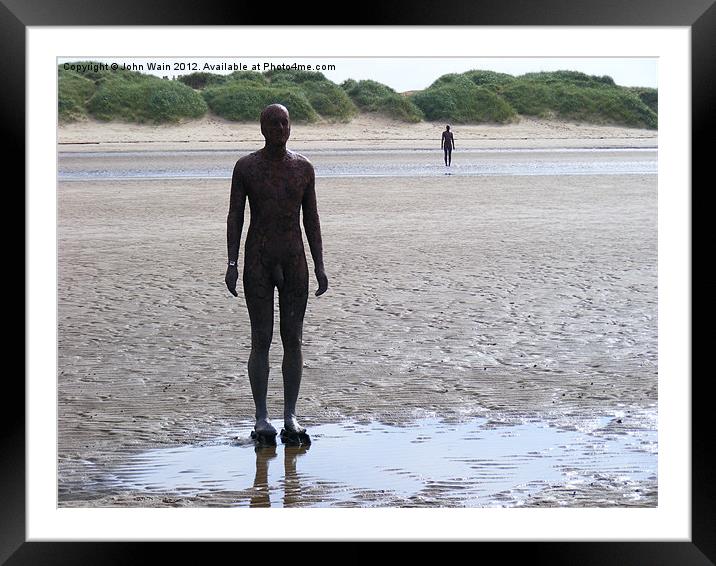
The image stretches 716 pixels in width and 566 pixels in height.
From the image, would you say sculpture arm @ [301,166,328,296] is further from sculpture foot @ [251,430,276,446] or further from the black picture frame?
the black picture frame

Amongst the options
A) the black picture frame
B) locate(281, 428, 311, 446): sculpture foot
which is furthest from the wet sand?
the black picture frame

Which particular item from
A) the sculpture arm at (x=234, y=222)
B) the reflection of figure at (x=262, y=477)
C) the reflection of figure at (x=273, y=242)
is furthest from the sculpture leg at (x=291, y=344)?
the sculpture arm at (x=234, y=222)

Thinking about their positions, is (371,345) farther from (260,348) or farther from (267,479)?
(267,479)

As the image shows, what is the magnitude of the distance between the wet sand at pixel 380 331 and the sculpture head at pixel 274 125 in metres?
1.83

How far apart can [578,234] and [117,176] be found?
12.8m

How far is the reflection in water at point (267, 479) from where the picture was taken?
6465 millimetres

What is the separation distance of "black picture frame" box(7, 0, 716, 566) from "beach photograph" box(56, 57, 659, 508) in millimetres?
674

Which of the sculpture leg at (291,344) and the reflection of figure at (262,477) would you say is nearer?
the reflection of figure at (262,477)

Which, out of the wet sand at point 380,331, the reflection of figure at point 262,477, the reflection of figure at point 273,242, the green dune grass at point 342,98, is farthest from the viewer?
the green dune grass at point 342,98

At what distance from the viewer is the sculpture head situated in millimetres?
7039

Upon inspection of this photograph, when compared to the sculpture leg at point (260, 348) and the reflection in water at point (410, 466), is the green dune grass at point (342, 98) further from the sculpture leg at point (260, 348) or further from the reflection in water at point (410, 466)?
the reflection in water at point (410, 466)

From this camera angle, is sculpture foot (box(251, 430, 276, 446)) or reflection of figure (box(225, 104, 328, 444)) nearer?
reflection of figure (box(225, 104, 328, 444))

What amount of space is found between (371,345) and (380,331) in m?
0.54
